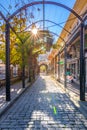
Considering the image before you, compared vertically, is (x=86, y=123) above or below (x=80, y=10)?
below

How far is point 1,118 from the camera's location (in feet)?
24.6

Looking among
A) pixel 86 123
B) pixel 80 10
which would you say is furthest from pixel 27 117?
pixel 80 10

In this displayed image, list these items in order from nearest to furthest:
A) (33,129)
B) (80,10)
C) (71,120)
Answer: (33,129)
(71,120)
(80,10)

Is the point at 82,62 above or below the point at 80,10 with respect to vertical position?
below

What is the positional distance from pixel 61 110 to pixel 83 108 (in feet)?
2.74

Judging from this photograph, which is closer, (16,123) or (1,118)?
(16,123)

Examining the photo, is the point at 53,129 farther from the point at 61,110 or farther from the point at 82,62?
the point at 82,62

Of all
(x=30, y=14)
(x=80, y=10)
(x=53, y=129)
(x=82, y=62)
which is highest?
(x=80, y=10)

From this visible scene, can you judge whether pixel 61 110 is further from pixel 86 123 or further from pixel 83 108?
pixel 86 123

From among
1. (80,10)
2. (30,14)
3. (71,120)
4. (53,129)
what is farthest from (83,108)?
(80,10)

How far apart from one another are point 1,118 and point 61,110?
250 centimetres

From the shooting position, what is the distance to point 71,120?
286 inches

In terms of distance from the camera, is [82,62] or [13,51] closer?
[82,62]

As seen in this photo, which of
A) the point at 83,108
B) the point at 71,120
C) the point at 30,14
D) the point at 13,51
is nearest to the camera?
the point at 30,14
